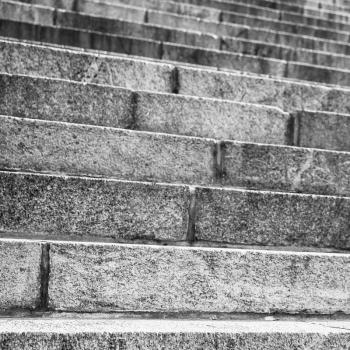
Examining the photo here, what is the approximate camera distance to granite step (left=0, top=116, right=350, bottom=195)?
2.52 meters

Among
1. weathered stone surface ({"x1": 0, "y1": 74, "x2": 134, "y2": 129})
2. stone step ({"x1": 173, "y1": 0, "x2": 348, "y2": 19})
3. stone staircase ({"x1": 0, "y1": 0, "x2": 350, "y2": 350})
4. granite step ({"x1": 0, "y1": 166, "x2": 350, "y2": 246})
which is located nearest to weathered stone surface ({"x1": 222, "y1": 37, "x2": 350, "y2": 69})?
stone step ({"x1": 173, "y1": 0, "x2": 348, "y2": 19})

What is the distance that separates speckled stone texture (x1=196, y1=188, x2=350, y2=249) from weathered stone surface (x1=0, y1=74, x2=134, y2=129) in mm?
848

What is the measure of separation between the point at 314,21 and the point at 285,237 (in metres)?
4.93

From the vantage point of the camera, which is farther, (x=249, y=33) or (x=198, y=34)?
(x=249, y=33)

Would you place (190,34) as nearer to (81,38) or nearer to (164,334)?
(81,38)

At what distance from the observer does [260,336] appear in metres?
1.94

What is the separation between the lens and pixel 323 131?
11.0ft

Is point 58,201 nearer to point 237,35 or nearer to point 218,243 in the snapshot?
point 218,243

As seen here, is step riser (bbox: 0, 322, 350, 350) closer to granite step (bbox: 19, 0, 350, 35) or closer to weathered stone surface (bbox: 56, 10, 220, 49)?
weathered stone surface (bbox: 56, 10, 220, 49)

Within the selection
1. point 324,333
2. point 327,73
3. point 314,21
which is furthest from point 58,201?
point 314,21

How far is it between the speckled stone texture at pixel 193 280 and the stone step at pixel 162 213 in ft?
0.70

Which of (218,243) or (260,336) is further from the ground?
(218,243)

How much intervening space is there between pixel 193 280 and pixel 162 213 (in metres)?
0.37

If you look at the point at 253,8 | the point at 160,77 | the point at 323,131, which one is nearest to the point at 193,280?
the point at 323,131
